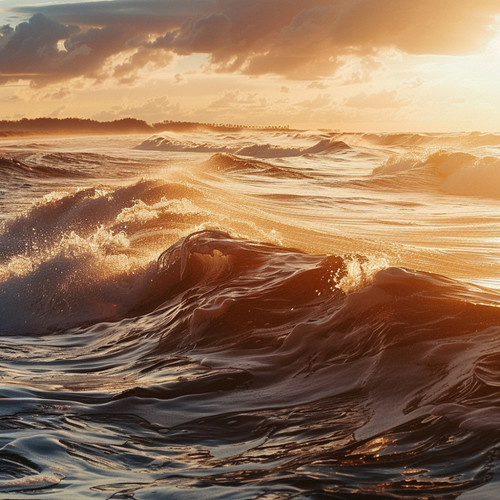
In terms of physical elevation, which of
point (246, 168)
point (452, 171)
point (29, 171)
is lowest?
point (452, 171)

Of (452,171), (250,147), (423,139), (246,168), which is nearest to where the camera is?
(452,171)

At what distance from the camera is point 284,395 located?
4.68 metres

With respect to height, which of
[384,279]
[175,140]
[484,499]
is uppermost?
[175,140]

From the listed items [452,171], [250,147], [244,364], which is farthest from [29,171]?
[244,364]

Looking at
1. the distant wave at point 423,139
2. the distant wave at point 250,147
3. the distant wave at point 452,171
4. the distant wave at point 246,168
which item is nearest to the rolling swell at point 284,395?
the distant wave at point 452,171

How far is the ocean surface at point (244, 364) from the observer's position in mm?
3406

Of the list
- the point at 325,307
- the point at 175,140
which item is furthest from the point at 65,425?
the point at 175,140

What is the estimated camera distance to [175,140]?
194ft

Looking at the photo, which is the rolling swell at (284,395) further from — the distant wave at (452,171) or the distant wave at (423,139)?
the distant wave at (423,139)

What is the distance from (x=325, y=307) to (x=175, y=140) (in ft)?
178

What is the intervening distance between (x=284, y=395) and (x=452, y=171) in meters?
24.8

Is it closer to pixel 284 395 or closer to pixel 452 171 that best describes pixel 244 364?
pixel 284 395

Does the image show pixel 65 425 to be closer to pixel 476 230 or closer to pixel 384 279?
pixel 384 279

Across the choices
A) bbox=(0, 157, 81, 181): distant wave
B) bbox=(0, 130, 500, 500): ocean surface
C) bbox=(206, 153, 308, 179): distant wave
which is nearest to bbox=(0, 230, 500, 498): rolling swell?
bbox=(0, 130, 500, 500): ocean surface
